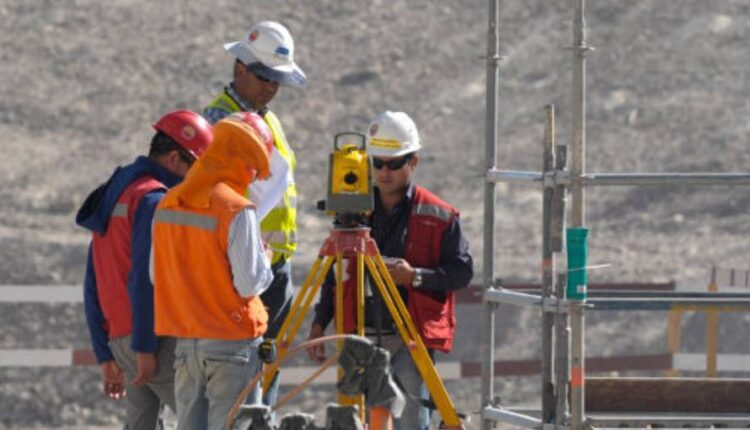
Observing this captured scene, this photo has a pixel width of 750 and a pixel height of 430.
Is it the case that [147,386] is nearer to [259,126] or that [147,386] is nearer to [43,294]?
[259,126]

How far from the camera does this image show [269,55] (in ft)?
28.9

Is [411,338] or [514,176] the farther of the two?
[514,176]

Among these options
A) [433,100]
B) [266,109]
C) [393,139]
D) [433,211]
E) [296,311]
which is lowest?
[296,311]

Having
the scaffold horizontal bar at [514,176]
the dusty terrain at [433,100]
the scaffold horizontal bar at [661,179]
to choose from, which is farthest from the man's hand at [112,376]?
the dusty terrain at [433,100]

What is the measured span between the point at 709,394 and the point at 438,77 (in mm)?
20682

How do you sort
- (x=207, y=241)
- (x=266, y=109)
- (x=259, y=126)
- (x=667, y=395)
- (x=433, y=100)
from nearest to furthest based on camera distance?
1. (x=207, y=241)
2. (x=259, y=126)
3. (x=266, y=109)
4. (x=667, y=395)
5. (x=433, y=100)

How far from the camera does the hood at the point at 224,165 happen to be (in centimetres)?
753

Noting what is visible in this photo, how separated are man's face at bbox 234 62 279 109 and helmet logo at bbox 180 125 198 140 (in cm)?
64

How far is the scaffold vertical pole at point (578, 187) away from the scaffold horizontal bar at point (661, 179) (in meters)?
0.06

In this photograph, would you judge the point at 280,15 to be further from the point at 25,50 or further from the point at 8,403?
the point at 8,403

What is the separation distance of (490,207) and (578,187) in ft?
3.41

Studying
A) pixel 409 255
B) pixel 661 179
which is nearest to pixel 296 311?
pixel 409 255

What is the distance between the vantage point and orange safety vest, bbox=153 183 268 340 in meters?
7.50

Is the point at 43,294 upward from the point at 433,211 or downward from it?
downward
